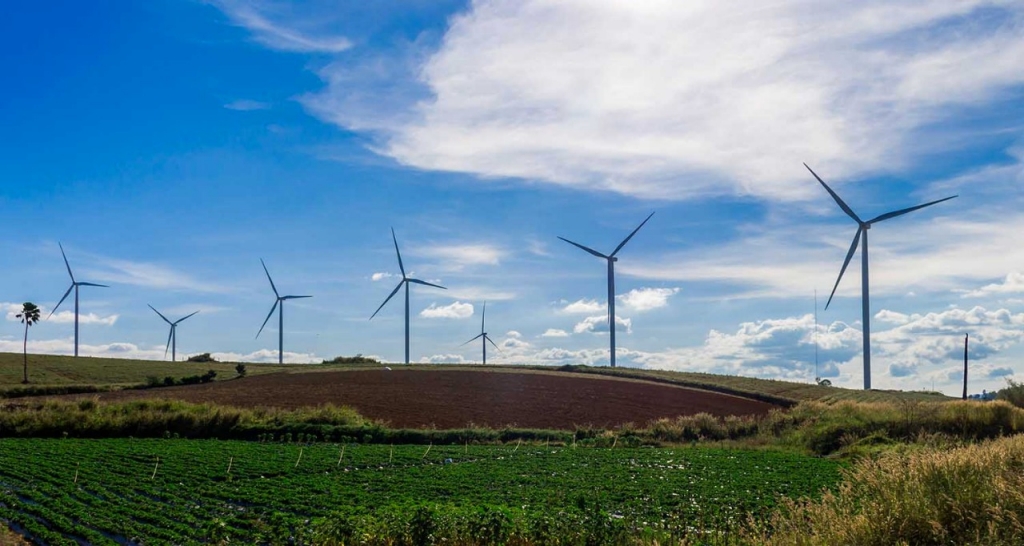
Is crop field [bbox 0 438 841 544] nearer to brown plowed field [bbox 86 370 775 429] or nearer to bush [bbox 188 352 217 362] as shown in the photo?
brown plowed field [bbox 86 370 775 429]

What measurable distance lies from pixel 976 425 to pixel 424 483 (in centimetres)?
3235

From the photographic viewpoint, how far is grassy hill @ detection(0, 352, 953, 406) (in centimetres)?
7414

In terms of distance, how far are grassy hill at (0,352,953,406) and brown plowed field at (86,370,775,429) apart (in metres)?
4.85

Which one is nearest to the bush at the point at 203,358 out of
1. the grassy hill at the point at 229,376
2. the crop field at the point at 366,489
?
the grassy hill at the point at 229,376

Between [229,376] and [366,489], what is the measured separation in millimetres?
60028

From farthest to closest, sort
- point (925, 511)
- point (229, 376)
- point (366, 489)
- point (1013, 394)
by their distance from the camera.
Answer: point (229, 376), point (1013, 394), point (366, 489), point (925, 511)

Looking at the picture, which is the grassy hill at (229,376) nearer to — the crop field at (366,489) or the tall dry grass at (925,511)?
the crop field at (366,489)

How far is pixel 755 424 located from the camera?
54.2 m

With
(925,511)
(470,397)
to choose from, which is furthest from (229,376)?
(925,511)

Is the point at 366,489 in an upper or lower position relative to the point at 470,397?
lower

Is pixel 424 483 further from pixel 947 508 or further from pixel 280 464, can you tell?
pixel 947 508

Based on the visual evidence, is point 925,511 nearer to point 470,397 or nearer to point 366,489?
point 366,489

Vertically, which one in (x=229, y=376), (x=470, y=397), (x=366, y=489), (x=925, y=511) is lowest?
(x=366, y=489)

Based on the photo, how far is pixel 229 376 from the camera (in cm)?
8188
